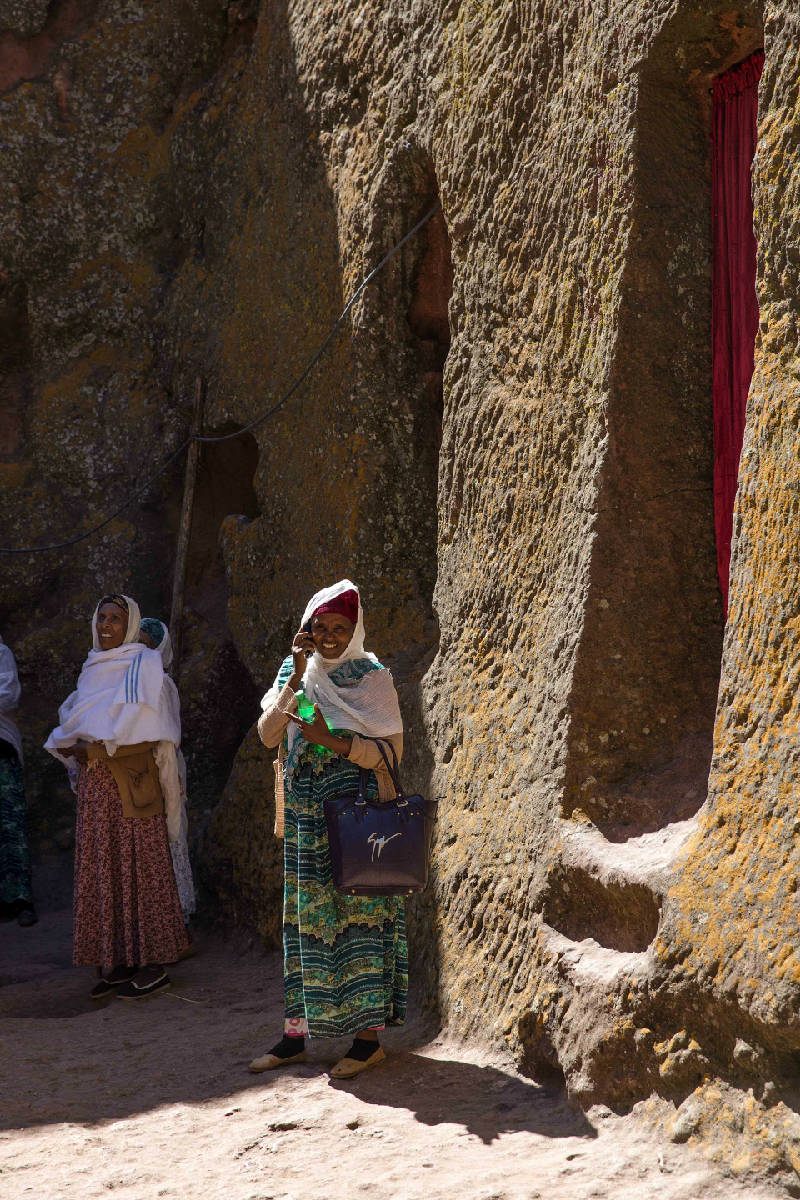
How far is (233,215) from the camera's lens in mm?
7043

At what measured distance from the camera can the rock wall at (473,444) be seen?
10.7 feet

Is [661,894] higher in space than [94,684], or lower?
lower

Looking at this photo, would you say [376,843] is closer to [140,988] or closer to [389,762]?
[389,762]

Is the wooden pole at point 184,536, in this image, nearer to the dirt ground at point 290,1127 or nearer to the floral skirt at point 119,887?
the floral skirt at point 119,887

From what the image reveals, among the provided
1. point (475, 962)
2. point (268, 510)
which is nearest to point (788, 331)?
point (475, 962)

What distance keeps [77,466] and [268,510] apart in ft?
6.04

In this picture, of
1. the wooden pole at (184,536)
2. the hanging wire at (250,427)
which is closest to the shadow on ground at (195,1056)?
the wooden pole at (184,536)

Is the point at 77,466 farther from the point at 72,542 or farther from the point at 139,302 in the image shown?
the point at 139,302

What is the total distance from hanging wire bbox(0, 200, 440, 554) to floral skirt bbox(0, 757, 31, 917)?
4.47 ft

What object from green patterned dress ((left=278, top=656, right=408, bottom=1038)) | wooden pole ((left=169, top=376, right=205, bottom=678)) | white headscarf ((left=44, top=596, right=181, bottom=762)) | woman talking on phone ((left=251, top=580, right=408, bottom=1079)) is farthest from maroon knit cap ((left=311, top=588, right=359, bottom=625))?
wooden pole ((left=169, top=376, right=205, bottom=678))

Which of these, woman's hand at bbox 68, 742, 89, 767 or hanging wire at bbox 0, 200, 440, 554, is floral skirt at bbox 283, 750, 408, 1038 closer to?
woman's hand at bbox 68, 742, 89, 767

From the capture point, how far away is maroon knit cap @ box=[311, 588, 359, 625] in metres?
3.93

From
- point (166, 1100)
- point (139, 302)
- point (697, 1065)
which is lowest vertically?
point (166, 1100)

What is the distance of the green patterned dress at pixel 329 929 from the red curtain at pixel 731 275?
3.91 ft
